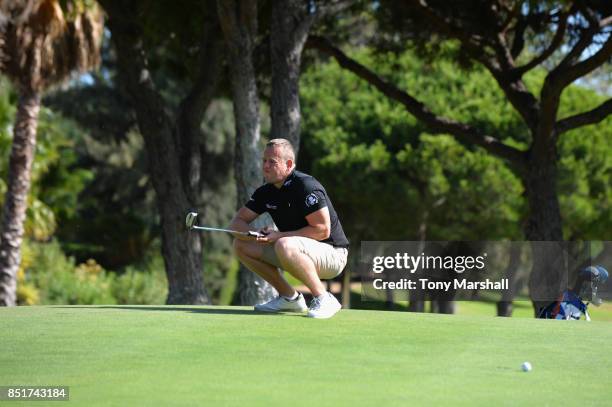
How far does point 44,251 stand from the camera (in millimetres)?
33219

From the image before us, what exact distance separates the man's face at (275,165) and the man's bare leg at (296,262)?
1.74 ft

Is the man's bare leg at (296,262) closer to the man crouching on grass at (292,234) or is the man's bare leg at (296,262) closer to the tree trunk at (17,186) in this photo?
the man crouching on grass at (292,234)

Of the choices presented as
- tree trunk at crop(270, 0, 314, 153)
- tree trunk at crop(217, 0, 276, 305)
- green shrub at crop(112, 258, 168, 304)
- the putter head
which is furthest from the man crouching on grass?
green shrub at crop(112, 258, 168, 304)

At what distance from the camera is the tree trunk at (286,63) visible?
1518 cm

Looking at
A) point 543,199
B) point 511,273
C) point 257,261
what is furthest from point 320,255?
point 543,199

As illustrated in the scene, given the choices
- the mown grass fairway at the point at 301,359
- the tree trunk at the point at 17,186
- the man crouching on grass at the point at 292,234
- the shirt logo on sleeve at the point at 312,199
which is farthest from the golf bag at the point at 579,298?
the tree trunk at the point at 17,186

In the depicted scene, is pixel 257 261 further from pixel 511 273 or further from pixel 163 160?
pixel 163 160

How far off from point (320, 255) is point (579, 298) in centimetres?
395

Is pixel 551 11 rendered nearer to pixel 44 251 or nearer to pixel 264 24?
pixel 264 24

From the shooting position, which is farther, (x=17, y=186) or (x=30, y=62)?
(x=17, y=186)

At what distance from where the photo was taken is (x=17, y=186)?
74.4ft

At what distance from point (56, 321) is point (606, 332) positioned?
4483 millimetres

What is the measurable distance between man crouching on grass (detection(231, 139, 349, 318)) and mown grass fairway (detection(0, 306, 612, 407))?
0.38m

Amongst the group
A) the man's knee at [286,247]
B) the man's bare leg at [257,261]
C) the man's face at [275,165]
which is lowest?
the man's bare leg at [257,261]
